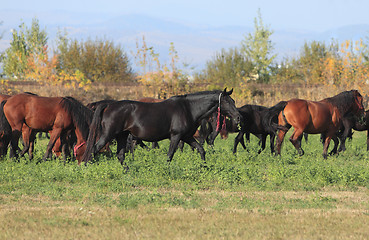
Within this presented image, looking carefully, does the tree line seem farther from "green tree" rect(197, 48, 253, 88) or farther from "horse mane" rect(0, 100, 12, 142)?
"horse mane" rect(0, 100, 12, 142)

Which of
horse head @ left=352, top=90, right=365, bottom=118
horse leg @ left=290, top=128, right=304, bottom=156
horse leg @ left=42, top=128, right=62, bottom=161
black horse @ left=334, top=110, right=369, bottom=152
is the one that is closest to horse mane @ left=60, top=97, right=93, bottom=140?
horse leg @ left=42, top=128, right=62, bottom=161

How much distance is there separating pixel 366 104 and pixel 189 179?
21938mm

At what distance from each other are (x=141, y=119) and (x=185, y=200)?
347cm

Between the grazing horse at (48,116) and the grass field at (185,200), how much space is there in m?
0.82

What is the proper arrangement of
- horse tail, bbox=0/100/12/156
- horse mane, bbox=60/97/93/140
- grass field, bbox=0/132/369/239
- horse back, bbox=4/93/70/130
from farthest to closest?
horse tail, bbox=0/100/12/156 → horse back, bbox=4/93/70/130 → horse mane, bbox=60/97/93/140 → grass field, bbox=0/132/369/239

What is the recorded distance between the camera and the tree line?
3444 cm

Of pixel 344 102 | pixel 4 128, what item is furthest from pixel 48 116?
pixel 344 102

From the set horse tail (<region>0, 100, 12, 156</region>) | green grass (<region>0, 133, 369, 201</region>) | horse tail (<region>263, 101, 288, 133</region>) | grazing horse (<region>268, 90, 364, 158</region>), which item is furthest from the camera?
horse tail (<region>263, 101, 288, 133</region>)

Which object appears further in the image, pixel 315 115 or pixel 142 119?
pixel 315 115

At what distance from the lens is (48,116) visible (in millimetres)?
14031

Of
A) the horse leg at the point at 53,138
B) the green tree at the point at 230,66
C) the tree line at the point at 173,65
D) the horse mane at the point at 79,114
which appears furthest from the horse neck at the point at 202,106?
the green tree at the point at 230,66

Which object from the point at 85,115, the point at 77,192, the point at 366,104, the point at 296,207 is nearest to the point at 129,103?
the point at 85,115

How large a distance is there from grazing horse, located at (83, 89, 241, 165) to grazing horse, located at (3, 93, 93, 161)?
1181 mm

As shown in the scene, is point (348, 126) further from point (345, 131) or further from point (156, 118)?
point (156, 118)
